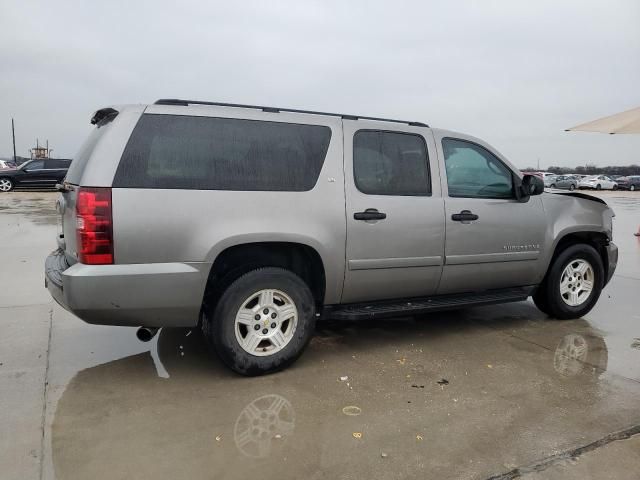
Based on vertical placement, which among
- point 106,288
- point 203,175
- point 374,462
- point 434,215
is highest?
point 203,175

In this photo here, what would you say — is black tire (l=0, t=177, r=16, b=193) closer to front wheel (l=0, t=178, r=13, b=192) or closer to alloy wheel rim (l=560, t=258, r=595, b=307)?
front wheel (l=0, t=178, r=13, b=192)

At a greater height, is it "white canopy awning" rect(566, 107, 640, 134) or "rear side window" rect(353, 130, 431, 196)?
"white canopy awning" rect(566, 107, 640, 134)

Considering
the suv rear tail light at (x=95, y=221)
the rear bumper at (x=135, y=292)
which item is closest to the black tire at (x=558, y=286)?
the rear bumper at (x=135, y=292)

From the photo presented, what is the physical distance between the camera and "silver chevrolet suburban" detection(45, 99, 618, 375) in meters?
3.26

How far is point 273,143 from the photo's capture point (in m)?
3.79

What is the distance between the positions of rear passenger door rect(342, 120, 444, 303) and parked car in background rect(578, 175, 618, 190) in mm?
42910

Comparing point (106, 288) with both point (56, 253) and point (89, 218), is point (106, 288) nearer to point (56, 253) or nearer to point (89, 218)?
point (89, 218)

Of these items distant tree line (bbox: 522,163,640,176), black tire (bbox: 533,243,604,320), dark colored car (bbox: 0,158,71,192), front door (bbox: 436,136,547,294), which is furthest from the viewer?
distant tree line (bbox: 522,163,640,176)

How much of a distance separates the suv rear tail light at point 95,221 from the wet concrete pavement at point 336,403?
99cm

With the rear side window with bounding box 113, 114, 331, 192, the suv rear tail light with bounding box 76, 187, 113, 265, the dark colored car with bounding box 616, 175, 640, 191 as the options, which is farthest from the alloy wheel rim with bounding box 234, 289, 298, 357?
the dark colored car with bounding box 616, 175, 640, 191

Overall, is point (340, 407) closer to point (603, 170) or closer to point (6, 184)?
point (6, 184)

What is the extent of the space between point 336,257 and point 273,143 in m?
0.95

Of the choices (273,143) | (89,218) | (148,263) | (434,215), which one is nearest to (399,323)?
(434,215)

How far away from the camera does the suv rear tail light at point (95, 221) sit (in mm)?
3160
